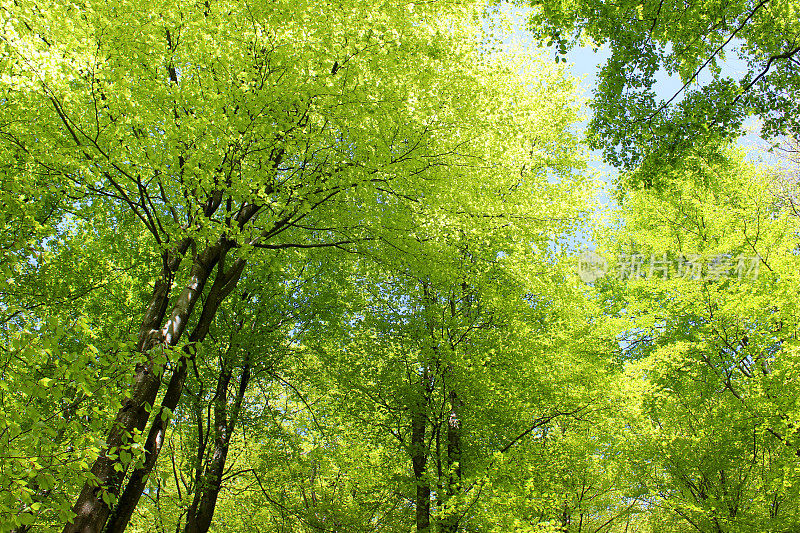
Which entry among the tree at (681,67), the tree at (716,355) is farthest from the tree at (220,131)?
the tree at (716,355)

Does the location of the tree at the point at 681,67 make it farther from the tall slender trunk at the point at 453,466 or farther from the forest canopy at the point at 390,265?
the tall slender trunk at the point at 453,466

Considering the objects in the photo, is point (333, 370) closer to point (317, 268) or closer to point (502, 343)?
point (317, 268)

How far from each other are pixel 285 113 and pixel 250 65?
0.80 metres

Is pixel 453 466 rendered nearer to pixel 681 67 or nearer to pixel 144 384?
pixel 144 384

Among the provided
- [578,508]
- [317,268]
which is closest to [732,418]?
[578,508]

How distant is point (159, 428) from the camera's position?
681 centimetres

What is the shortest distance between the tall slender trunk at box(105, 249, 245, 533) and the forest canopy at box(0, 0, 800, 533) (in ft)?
0.20

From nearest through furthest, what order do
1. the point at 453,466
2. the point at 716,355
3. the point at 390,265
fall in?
the point at 453,466
the point at 390,265
the point at 716,355

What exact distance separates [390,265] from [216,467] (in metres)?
5.49

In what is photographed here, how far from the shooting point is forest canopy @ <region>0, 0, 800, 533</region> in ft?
20.9

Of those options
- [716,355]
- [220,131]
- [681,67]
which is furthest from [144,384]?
[716,355]

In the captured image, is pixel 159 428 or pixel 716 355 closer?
pixel 159 428

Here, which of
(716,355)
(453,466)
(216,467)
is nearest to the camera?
(453,466)

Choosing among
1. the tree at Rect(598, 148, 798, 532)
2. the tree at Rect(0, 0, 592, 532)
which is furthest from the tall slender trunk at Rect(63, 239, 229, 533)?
the tree at Rect(598, 148, 798, 532)
